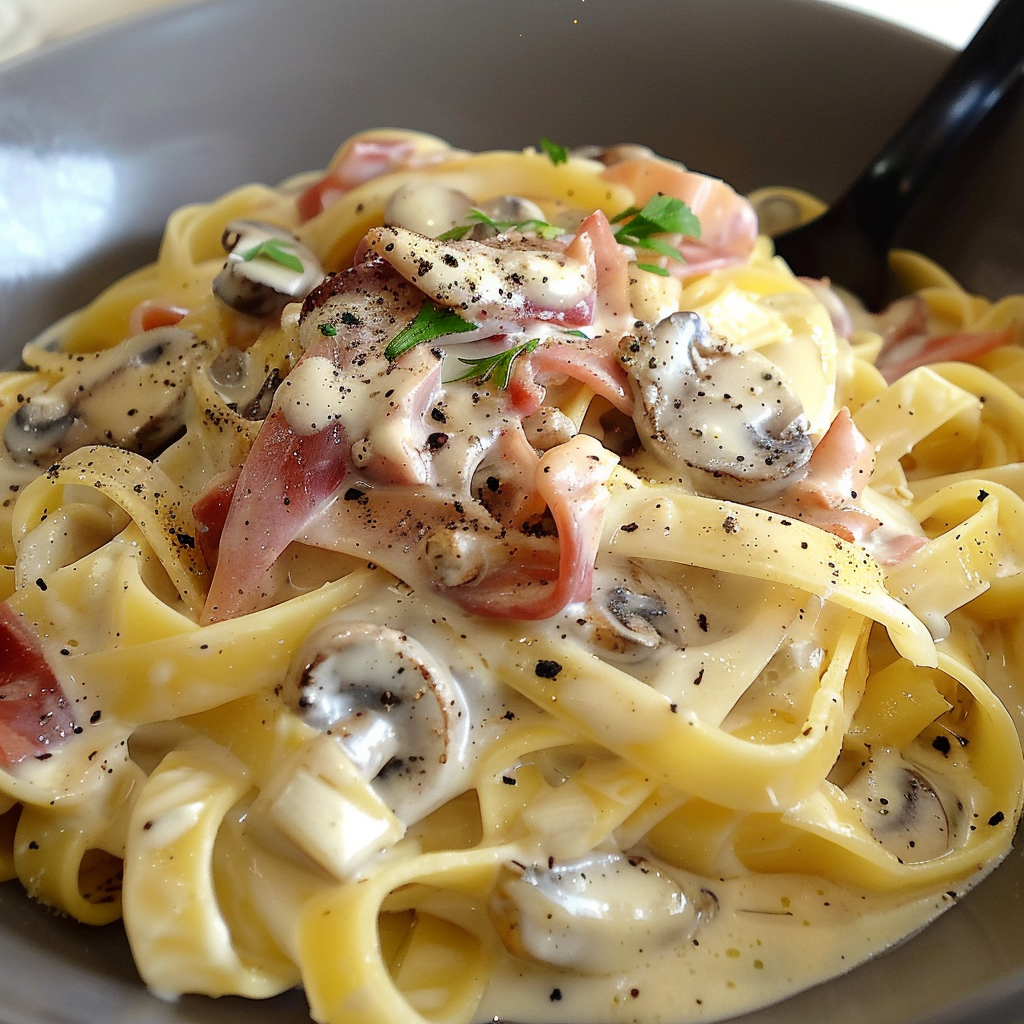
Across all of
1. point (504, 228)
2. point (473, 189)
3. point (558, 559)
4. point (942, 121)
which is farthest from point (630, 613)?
point (942, 121)

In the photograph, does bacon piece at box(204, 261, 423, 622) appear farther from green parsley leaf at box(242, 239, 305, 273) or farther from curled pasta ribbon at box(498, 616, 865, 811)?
green parsley leaf at box(242, 239, 305, 273)

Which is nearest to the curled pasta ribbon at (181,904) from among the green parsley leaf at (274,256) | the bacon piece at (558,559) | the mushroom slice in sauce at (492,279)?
the bacon piece at (558,559)

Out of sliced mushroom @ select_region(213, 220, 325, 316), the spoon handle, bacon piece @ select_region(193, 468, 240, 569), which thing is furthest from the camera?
the spoon handle

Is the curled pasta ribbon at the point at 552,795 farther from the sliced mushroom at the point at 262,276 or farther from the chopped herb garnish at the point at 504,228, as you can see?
the sliced mushroom at the point at 262,276

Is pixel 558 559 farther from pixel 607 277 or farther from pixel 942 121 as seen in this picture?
pixel 942 121

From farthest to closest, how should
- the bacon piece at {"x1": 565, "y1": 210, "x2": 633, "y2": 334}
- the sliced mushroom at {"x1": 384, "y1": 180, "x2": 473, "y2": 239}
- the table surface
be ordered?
the table surface < the sliced mushroom at {"x1": 384, "y1": 180, "x2": 473, "y2": 239} < the bacon piece at {"x1": 565, "y1": 210, "x2": 633, "y2": 334}

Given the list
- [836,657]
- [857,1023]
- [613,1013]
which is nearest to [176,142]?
[836,657]

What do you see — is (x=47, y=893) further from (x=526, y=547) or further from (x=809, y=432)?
(x=809, y=432)

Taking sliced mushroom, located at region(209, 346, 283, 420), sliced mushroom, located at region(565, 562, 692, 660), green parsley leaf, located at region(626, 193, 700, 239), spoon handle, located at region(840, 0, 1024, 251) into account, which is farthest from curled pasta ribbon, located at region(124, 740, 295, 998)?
spoon handle, located at region(840, 0, 1024, 251)
